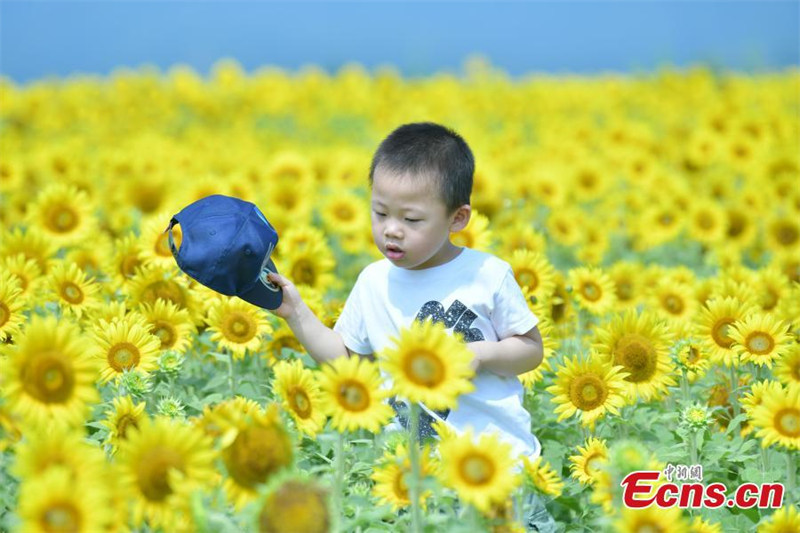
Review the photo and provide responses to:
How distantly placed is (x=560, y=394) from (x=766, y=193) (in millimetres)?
3762

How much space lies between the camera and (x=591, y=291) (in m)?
4.01

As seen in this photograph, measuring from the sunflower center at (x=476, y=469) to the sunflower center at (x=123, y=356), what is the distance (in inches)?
49.8

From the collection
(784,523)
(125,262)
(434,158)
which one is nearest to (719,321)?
(784,523)

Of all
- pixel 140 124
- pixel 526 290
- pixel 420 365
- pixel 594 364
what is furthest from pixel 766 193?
pixel 140 124

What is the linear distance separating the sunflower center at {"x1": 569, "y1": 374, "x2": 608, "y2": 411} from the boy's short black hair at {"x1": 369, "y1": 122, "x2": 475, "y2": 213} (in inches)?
26.0

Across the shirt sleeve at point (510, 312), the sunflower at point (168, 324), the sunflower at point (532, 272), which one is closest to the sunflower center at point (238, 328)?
the sunflower at point (168, 324)

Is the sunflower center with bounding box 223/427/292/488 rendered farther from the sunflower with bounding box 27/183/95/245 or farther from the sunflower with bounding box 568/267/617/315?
the sunflower with bounding box 27/183/95/245

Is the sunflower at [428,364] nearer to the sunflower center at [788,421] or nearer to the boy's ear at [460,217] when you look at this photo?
the boy's ear at [460,217]

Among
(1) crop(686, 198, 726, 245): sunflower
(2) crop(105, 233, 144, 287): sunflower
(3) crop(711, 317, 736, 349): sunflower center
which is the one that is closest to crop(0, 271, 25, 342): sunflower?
(2) crop(105, 233, 144, 287): sunflower

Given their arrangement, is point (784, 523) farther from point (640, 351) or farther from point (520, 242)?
point (520, 242)

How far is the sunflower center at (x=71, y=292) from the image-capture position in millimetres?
3580

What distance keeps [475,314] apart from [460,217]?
296 millimetres

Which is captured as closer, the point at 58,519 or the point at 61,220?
the point at 58,519

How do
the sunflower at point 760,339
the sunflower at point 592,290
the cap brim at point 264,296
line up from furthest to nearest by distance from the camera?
1. the sunflower at point 592,290
2. the sunflower at point 760,339
3. the cap brim at point 264,296
